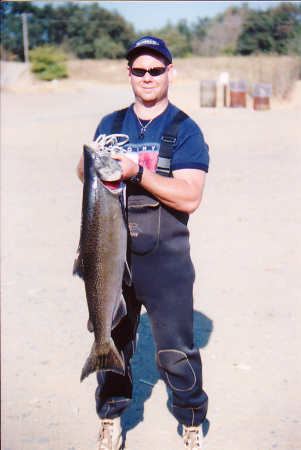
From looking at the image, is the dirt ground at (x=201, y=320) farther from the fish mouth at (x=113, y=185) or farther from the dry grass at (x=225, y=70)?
the dry grass at (x=225, y=70)

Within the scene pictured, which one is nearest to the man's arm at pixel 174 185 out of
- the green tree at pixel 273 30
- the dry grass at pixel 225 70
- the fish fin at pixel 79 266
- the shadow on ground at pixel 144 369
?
the fish fin at pixel 79 266

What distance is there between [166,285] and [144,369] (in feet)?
4.71

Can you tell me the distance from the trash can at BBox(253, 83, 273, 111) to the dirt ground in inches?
375

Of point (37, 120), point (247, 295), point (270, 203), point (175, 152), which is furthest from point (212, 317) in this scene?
point (37, 120)

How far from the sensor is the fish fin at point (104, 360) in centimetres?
256

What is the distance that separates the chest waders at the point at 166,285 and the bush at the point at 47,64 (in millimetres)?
41016

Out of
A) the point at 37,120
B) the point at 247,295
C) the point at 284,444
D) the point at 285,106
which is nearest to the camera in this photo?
the point at 284,444

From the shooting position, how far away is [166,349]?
2.65 m

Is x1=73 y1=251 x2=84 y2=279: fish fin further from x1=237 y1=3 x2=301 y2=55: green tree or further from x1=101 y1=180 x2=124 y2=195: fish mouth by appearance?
x1=237 y1=3 x2=301 y2=55: green tree

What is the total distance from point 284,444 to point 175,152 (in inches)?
69.4

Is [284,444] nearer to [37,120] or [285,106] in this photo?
[37,120]

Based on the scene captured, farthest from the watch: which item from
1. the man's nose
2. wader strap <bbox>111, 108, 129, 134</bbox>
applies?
the man's nose

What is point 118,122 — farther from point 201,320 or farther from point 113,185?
point 201,320

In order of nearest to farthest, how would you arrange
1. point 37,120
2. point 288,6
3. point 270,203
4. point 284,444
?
point 284,444 < point 270,203 < point 37,120 < point 288,6
